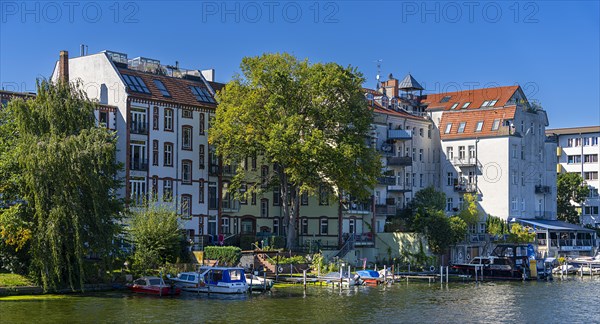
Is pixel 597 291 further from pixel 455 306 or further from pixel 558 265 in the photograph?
pixel 558 265

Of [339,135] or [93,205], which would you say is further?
[339,135]

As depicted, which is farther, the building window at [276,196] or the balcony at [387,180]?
the balcony at [387,180]

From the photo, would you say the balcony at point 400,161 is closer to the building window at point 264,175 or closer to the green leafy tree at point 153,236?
the building window at point 264,175

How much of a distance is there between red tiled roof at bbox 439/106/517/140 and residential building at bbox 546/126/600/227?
3276cm

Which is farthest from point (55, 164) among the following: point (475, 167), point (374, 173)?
point (475, 167)

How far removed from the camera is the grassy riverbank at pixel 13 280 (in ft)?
199

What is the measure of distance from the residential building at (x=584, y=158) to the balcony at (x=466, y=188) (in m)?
35.5

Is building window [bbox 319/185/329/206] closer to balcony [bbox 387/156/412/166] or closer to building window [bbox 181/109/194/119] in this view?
balcony [bbox 387/156/412/166]

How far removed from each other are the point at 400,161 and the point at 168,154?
32.3m

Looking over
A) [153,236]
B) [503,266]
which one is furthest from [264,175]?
[503,266]

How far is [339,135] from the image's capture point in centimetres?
8544

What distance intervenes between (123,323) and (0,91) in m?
30.9

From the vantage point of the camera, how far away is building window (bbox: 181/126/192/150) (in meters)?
85.5

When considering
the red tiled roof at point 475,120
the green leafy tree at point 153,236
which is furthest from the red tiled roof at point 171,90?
the red tiled roof at point 475,120
